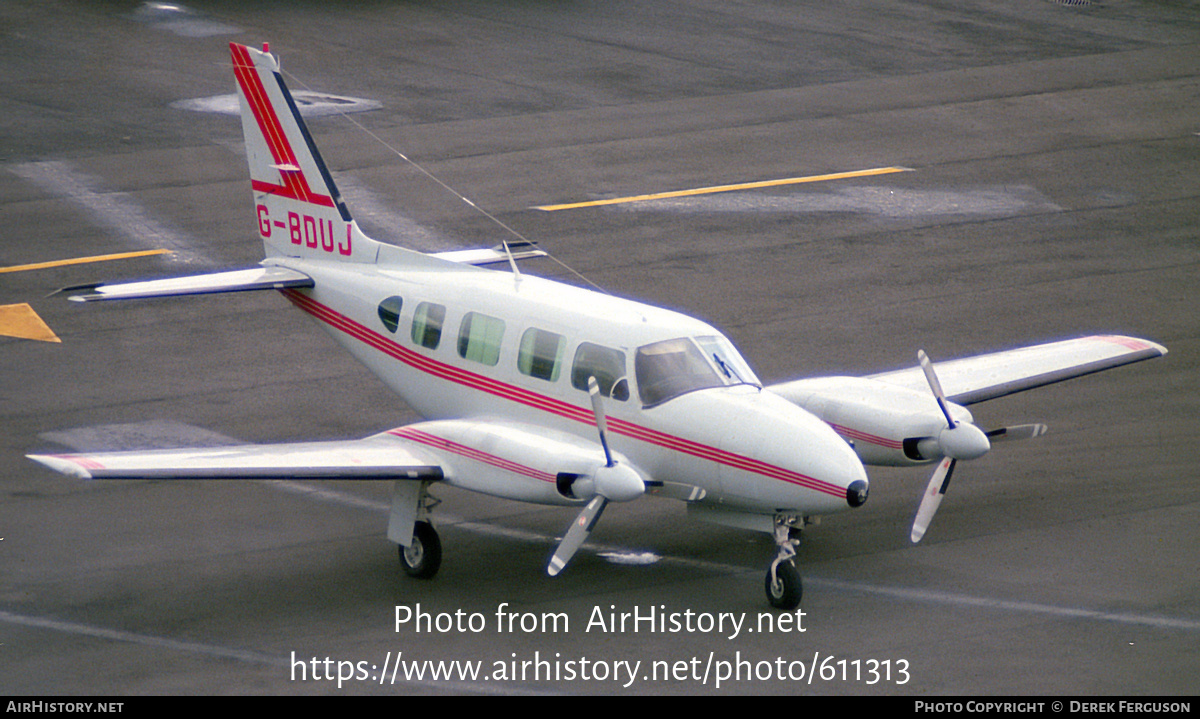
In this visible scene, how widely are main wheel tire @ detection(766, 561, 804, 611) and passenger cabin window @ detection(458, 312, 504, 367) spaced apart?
14.2 feet

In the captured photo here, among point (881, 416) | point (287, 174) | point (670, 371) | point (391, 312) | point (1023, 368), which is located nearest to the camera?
point (670, 371)

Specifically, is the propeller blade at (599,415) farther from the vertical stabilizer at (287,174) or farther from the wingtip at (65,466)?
the vertical stabilizer at (287,174)

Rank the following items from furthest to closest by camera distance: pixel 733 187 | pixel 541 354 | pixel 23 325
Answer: pixel 733 187, pixel 23 325, pixel 541 354

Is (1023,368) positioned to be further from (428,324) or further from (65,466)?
(65,466)

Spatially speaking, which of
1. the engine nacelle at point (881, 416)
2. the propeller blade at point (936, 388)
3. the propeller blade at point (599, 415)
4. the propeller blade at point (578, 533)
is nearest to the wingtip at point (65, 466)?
the propeller blade at point (578, 533)

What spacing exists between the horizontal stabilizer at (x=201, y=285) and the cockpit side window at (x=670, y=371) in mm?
5770

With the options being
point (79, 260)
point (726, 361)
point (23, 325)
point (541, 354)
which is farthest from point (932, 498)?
point (79, 260)

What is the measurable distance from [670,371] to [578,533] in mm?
2281

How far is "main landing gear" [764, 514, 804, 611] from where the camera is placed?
55.3ft

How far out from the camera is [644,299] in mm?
27516

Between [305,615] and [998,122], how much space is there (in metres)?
26.2

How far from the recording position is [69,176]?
3294 centimetres

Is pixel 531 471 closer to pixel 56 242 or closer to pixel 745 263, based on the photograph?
pixel 745 263

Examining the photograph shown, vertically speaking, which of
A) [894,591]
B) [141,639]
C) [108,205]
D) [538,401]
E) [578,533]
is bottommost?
[108,205]
